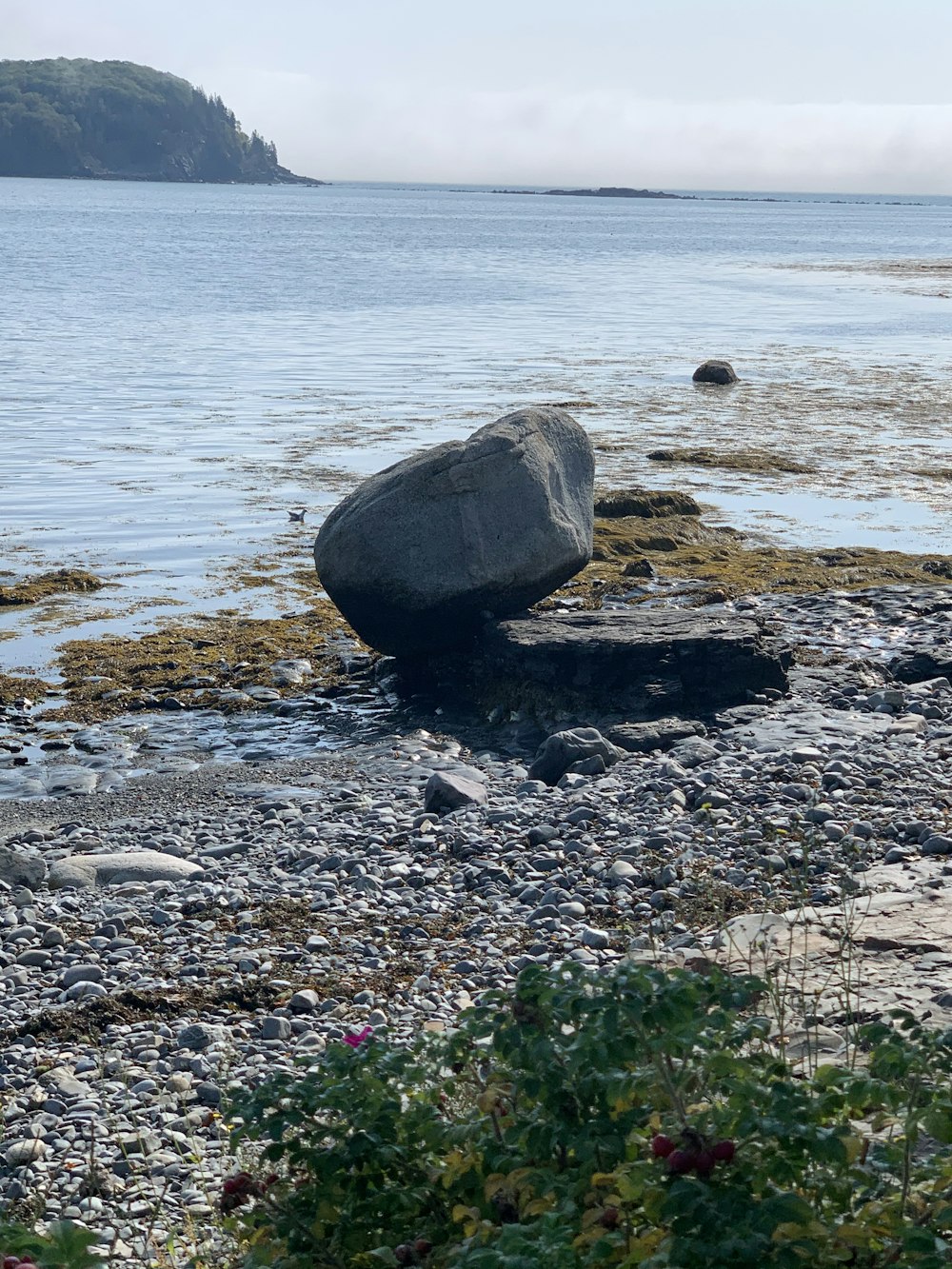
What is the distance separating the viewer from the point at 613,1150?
320cm

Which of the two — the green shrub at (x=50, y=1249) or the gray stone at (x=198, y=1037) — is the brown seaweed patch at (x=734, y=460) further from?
the green shrub at (x=50, y=1249)

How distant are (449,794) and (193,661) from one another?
15.0 ft

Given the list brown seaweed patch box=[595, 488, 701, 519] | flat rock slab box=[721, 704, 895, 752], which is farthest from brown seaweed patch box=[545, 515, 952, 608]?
flat rock slab box=[721, 704, 895, 752]

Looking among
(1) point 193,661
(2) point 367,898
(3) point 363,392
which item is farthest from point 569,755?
(3) point 363,392

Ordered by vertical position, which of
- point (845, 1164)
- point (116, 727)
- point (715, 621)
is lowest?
point (116, 727)

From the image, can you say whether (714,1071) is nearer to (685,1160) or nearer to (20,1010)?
(685,1160)

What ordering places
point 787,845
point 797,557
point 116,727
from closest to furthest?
point 787,845
point 116,727
point 797,557

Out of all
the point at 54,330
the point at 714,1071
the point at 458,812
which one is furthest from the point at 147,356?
the point at 714,1071

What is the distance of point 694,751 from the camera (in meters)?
10.1

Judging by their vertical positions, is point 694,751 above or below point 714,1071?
below

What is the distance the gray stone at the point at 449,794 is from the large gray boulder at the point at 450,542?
279 centimetres

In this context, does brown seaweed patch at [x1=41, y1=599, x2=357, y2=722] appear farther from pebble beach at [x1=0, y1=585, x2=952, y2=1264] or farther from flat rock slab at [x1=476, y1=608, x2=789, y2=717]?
flat rock slab at [x1=476, y1=608, x2=789, y2=717]

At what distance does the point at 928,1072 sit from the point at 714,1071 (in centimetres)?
49

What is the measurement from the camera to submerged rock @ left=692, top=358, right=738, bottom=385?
101ft
